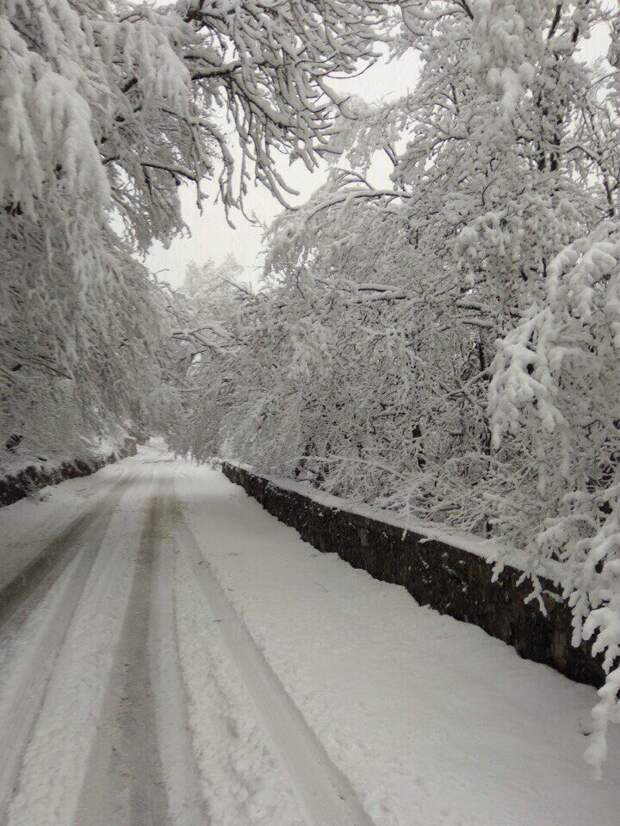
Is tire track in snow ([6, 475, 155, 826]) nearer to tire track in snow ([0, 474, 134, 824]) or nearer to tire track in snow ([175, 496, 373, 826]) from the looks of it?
tire track in snow ([0, 474, 134, 824])

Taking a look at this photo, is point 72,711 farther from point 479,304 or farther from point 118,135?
point 479,304

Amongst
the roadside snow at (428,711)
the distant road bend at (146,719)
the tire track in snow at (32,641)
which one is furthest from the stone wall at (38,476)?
the roadside snow at (428,711)

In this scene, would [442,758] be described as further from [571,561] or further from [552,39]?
[552,39]

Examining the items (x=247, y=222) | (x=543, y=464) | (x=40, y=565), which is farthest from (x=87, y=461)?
(x=543, y=464)

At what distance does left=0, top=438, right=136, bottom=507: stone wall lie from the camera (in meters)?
14.7

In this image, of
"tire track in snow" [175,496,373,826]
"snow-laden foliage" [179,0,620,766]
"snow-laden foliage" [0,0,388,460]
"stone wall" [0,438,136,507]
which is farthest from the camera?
"stone wall" [0,438,136,507]

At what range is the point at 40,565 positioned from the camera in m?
8.58

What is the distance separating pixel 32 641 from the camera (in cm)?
531

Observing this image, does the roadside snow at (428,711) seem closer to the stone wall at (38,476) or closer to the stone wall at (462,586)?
the stone wall at (462,586)

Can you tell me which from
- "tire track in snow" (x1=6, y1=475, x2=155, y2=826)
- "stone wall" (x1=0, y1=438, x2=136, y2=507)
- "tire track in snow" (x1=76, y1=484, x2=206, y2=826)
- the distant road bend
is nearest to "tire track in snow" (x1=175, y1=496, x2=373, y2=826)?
the distant road bend

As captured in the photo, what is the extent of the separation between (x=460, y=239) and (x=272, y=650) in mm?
4347

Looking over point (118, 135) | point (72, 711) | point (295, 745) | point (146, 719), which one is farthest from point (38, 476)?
point (295, 745)

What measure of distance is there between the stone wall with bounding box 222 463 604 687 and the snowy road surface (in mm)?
157

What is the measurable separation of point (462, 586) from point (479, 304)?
369 cm
